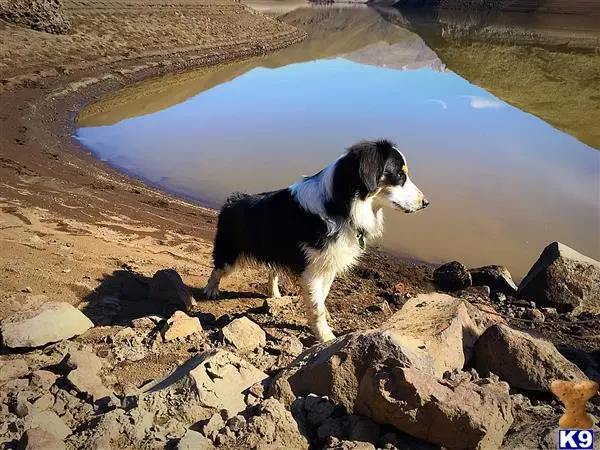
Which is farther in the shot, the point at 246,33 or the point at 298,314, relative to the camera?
the point at 246,33

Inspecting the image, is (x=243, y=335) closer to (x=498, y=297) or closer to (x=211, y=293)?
(x=211, y=293)

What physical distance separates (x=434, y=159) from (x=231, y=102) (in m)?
9.43

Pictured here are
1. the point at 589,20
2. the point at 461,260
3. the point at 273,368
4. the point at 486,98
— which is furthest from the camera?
the point at 589,20

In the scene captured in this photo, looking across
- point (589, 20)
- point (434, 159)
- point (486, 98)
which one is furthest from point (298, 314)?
point (589, 20)

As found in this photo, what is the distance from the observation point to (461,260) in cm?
904

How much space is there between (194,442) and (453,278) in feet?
17.3

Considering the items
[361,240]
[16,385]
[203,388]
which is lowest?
[16,385]

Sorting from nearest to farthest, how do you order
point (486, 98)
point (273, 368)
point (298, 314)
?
point (273, 368)
point (298, 314)
point (486, 98)

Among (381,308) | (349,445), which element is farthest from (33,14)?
(349,445)

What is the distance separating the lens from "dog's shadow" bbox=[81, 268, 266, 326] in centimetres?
543

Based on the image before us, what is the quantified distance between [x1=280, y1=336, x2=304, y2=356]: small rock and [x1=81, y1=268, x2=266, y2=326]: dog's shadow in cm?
113

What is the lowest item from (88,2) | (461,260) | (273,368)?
(461,260)

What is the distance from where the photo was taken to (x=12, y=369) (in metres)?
4.11

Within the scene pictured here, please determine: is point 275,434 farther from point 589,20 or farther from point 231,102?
point 589,20
